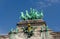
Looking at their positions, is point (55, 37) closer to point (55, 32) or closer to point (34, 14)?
point (55, 32)

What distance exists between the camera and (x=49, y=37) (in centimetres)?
5762

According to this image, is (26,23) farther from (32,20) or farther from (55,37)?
(55,37)

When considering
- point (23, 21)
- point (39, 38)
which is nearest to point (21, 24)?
point (23, 21)

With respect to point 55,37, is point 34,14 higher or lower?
higher

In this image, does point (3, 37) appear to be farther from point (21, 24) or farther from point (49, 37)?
point (49, 37)

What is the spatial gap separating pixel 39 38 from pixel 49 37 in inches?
65.7

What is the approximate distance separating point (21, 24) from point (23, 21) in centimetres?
68

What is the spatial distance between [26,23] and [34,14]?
85.9 inches

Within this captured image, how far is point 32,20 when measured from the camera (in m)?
60.6

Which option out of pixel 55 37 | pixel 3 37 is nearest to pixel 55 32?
pixel 55 37

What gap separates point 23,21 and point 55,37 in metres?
6.56

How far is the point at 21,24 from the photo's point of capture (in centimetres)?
6016

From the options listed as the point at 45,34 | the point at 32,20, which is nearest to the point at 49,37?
the point at 45,34

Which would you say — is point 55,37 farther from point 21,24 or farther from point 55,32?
point 21,24
